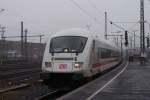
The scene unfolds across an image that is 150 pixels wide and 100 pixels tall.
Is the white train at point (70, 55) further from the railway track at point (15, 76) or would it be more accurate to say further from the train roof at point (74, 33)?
the railway track at point (15, 76)

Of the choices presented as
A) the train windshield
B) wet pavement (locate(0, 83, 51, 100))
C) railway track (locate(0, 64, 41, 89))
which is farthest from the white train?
railway track (locate(0, 64, 41, 89))

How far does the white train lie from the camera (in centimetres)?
1769

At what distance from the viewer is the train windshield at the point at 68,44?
1852 centimetres

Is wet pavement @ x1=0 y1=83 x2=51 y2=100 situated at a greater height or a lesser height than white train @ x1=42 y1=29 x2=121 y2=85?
lesser

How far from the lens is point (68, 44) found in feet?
61.7

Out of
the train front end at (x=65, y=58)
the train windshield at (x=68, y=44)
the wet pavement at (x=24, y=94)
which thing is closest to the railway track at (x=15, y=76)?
the wet pavement at (x=24, y=94)

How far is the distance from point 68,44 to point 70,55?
0.84 m

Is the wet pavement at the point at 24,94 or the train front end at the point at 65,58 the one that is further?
the train front end at the point at 65,58

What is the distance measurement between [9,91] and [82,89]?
3.70m

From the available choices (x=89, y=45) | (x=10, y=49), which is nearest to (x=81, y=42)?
(x=89, y=45)

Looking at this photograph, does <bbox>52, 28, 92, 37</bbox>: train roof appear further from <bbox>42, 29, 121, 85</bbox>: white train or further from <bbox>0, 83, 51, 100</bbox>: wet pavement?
<bbox>0, 83, 51, 100</bbox>: wet pavement

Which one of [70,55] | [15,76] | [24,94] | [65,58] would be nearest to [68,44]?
[70,55]

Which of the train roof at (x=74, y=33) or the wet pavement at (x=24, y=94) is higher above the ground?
the train roof at (x=74, y=33)

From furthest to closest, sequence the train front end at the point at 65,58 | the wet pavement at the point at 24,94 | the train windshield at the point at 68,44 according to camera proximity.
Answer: the train windshield at the point at 68,44 → the train front end at the point at 65,58 → the wet pavement at the point at 24,94
